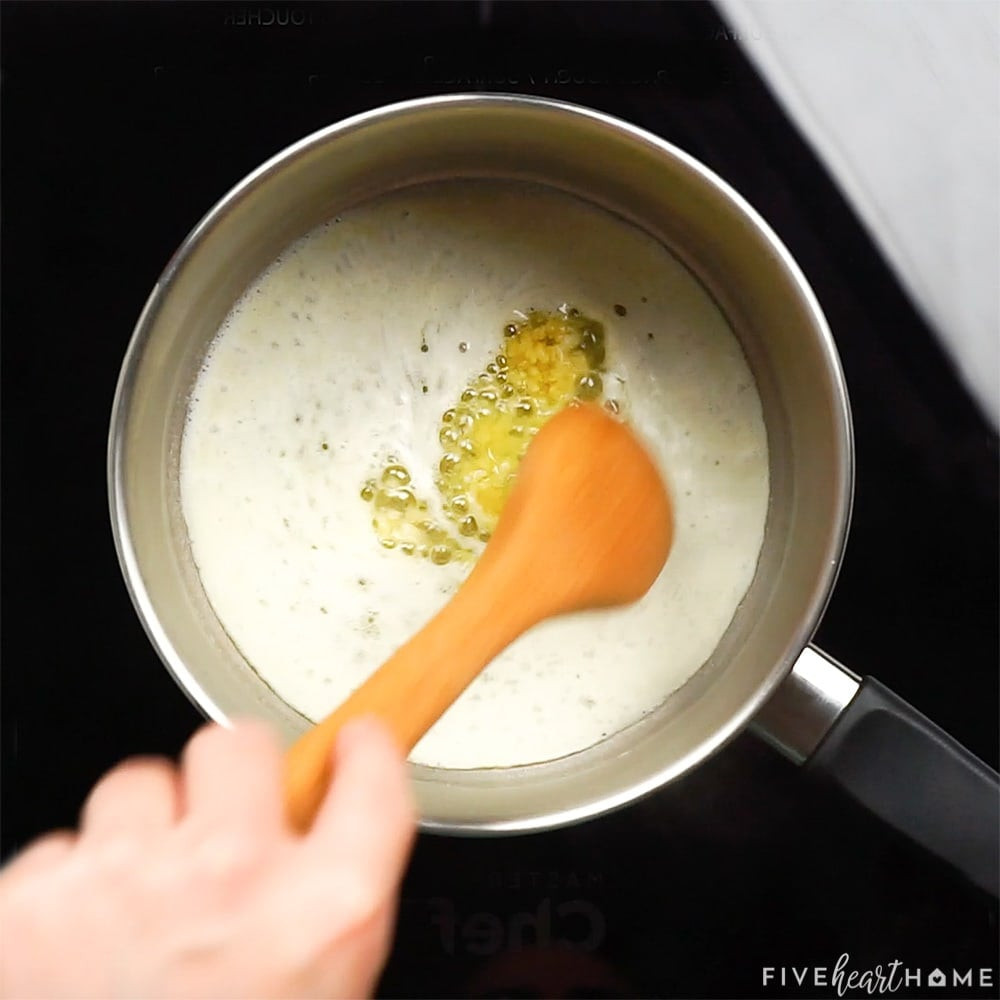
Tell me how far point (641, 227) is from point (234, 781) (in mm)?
374

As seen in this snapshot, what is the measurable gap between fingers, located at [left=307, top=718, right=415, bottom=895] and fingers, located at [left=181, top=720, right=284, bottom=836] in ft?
0.06

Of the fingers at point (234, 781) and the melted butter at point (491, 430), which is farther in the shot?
the melted butter at point (491, 430)

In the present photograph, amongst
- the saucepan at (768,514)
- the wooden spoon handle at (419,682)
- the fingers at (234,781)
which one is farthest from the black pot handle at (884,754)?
the fingers at (234,781)

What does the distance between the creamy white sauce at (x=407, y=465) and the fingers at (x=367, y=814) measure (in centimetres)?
19

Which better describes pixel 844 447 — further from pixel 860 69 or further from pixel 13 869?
pixel 13 869

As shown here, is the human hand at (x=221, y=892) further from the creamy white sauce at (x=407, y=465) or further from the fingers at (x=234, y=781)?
the creamy white sauce at (x=407, y=465)

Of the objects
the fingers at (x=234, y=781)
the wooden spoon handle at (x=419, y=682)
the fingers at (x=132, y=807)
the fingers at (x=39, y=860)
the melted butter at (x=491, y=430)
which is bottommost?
the fingers at (x=39, y=860)

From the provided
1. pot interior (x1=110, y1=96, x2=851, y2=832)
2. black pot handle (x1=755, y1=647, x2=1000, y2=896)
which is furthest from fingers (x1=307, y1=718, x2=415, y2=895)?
Answer: black pot handle (x1=755, y1=647, x2=1000, y2=896)

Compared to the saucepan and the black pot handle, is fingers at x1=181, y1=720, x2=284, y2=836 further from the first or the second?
the black pot handle

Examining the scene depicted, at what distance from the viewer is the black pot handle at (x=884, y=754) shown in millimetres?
510

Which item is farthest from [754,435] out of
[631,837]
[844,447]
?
[631,837]

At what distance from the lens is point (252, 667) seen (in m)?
0.58

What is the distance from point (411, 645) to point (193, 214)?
0.27m

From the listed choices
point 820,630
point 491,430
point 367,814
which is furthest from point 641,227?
point 367,814
